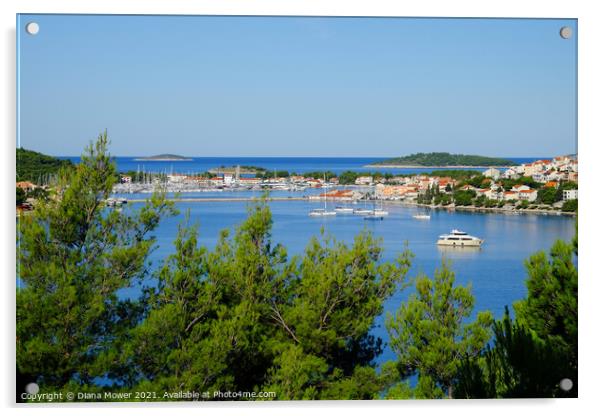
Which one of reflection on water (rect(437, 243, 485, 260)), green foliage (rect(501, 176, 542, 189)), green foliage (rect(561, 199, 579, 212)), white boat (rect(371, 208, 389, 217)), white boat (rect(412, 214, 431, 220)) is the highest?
green foliage (rect(501, 176, 542, 189))

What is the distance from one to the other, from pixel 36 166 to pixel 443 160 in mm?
2249

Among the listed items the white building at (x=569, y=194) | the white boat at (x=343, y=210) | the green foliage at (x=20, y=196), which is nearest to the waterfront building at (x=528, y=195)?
the white building at (x=569, y=194)

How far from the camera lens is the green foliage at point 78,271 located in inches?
151

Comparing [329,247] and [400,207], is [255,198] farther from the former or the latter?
[400,207]

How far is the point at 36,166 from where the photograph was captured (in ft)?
12.8

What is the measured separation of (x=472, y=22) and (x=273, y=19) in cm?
104

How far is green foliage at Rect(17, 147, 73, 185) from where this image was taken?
3828mm

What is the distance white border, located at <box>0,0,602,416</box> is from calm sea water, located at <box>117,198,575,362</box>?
0.36 meters

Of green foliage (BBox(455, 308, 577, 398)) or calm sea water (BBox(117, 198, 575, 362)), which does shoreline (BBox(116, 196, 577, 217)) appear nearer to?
calm sea water (BBox(117, 198, 575, 362))

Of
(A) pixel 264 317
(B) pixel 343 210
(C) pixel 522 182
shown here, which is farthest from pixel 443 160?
(A) pixel 264 317

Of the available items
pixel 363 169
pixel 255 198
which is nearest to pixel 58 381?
pixel 255 198

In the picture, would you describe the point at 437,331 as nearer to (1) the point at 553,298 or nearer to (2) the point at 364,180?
(1) the point at 553,298

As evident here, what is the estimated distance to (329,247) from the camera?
14.4 ft

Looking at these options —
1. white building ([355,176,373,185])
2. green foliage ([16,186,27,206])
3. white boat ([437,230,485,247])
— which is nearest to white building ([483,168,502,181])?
white boat ([437,230,485,247])
